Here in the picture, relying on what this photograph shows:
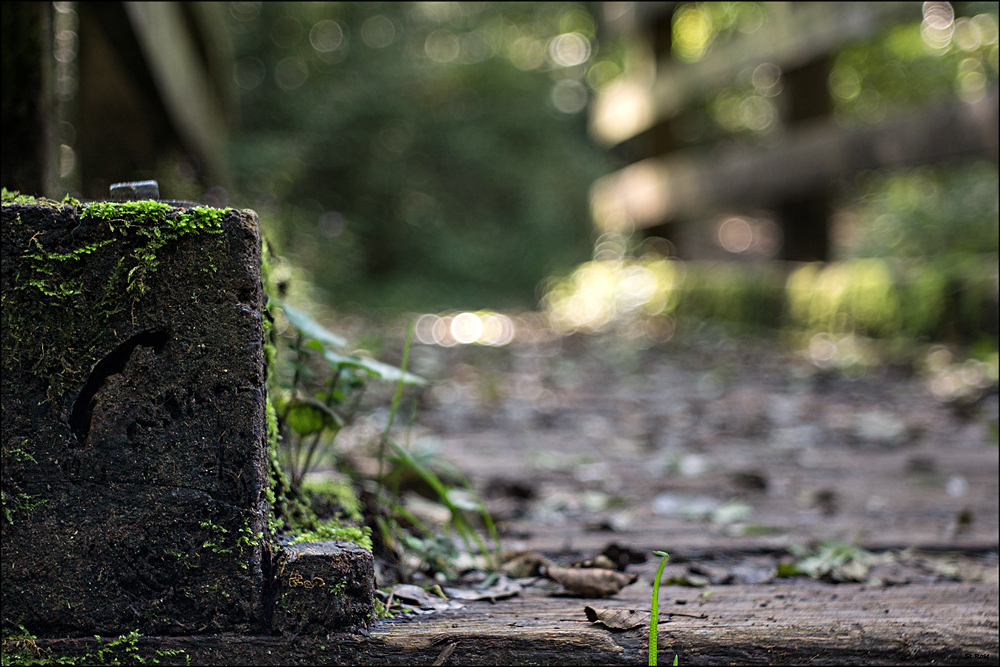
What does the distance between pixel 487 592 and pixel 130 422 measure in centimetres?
56

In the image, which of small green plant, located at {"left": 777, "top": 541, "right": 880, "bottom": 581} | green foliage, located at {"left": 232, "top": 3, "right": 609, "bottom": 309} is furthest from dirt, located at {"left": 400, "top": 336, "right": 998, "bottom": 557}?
green foliage, located at {"left": 232, "top": 3, "right": 609, "bottom": 309}

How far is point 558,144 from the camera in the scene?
1566 cm

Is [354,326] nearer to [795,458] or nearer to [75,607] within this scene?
[795,458]

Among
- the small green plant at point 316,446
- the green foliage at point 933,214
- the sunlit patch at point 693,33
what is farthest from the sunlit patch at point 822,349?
the sunlit patch at point 693,33

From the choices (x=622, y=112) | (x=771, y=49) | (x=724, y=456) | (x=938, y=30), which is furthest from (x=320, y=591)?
(x=938, y=30)

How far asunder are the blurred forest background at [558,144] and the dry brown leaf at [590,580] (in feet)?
3.40

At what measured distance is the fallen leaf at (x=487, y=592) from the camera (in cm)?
112

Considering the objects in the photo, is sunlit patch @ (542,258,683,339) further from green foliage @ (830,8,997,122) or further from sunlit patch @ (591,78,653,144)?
green foliage @ (830,8,997,122)

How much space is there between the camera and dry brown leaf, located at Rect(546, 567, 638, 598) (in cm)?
116

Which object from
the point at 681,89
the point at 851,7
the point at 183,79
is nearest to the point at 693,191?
the point at 681,89

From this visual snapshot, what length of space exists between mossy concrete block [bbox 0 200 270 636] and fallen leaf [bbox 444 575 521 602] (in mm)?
319

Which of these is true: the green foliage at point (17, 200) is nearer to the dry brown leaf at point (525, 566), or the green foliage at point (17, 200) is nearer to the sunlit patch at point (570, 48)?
the dry brown leaf at point (525, 566)

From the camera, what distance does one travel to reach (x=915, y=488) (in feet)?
6.31

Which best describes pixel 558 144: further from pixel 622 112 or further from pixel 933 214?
pixel 933 214
